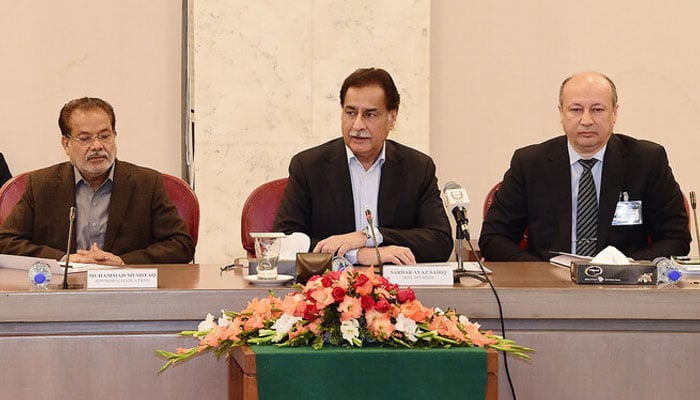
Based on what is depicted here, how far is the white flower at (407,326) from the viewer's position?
2.00 metres

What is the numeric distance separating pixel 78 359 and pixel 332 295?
1.03m

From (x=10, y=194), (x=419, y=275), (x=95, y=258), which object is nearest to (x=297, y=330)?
(x=419, y=275)

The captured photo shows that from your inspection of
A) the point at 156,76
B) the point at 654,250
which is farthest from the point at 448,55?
the point at 654,250

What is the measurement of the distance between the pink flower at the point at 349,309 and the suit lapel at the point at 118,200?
7.25 ft

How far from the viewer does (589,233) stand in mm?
3971

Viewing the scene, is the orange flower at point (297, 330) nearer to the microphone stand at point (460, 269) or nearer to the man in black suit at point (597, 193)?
the microphone stand at point (460, 269)

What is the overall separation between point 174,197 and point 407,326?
2.40 meters

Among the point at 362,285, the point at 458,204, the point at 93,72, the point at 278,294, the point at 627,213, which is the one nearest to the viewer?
the point at 362,285

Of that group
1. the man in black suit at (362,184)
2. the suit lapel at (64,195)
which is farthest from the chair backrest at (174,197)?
the man in black suit at (362,184)

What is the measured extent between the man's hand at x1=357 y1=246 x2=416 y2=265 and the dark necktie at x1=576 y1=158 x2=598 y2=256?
0.81 metres

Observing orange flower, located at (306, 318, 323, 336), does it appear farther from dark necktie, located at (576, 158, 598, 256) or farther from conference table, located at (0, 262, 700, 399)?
dark necktie, located at (576, 158, 598, 256)

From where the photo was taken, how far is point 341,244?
350 centimetres

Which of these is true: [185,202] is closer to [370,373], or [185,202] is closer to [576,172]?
[576,172]

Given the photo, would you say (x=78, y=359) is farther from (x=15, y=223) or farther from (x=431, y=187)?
(x=431, y=187)
